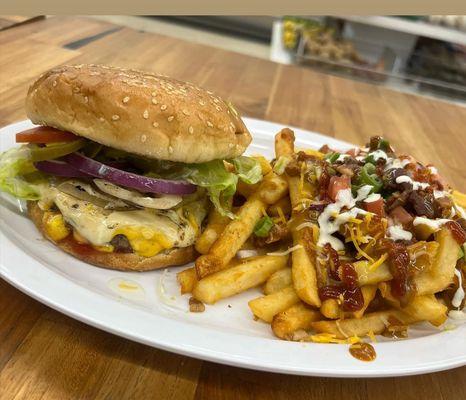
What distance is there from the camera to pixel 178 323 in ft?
5.66

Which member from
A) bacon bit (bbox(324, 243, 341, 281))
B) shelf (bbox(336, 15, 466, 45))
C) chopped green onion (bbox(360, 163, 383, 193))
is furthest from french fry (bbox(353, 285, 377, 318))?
shelf (bbox(336, 15, 466, 45))

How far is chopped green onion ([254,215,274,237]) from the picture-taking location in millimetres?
2326

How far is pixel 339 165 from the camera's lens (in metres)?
2.52

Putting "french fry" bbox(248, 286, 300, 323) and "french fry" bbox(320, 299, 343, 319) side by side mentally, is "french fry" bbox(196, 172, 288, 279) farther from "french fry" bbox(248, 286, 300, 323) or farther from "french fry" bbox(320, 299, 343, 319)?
"french fry" bbox(320, 299, 343, 319)

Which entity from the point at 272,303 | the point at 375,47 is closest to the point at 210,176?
the point at 272,303

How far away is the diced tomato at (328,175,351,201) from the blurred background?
5.71 meters

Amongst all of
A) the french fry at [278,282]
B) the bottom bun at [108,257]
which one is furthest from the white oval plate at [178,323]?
the french fry at [278,282]

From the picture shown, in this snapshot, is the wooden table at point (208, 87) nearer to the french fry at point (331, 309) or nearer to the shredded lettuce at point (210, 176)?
the french fry at point (331, 309)

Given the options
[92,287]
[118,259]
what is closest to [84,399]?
[92,287]

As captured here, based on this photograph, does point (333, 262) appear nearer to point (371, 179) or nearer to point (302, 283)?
point (302, 283)

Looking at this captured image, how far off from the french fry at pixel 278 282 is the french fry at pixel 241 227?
20 cm

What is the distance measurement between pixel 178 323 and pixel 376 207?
1.06m

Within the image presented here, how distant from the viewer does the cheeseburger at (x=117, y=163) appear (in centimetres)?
208

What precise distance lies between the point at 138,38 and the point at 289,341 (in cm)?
458
